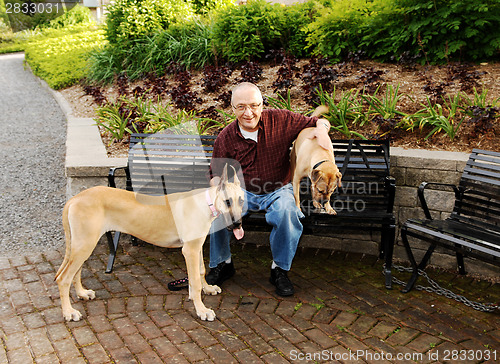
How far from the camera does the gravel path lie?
5430mm

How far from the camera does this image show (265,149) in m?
4.32

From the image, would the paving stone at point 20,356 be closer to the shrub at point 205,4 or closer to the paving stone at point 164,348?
the paving stone at point 164,348

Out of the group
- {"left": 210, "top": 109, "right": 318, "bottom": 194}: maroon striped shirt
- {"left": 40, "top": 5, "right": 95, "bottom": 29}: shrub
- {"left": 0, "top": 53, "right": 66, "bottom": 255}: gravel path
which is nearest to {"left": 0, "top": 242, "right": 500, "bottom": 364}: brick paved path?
{"left": 0, "top": 53, "right": 66, "bottom": 255}: gravel path

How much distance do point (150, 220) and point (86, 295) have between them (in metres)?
0.93

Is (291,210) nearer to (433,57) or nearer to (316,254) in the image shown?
(316,254)

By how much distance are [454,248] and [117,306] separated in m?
2.90

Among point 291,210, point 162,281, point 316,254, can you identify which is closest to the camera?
point 291,210

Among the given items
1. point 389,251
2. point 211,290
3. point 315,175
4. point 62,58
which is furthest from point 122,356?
point 62,58

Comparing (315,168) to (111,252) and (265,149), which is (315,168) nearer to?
(265,149)

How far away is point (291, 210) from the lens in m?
4.09

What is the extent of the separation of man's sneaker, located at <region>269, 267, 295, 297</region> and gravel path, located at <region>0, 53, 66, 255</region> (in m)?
2.52

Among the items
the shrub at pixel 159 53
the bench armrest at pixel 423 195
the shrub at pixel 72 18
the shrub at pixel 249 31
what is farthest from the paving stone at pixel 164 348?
the shrub at pixel 72 18

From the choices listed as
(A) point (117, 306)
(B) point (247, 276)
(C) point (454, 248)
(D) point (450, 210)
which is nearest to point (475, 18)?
(D) point (450, 210)

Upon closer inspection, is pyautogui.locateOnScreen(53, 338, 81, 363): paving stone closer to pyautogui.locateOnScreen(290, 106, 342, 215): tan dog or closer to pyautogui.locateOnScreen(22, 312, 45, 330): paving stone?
pyautogui.locateOnScreen(22, 312, 45, 330): paving stone
